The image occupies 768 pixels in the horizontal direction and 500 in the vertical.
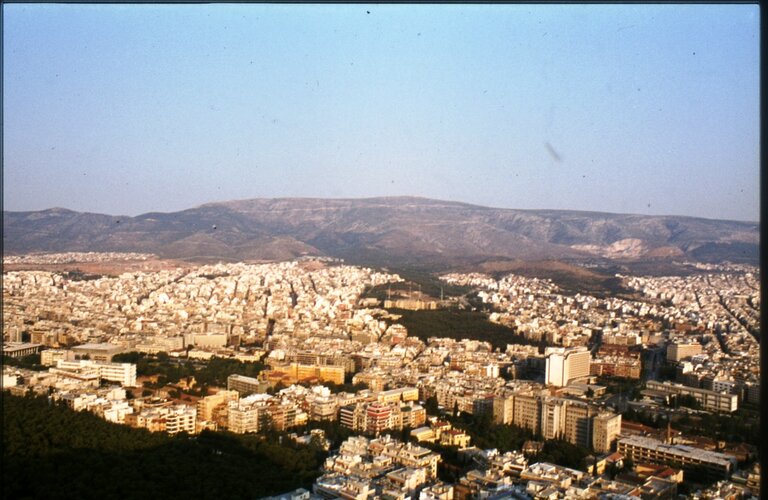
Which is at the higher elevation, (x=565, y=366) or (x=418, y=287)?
(x=418, y=287)

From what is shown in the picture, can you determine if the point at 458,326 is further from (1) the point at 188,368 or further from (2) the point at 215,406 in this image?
(2) the point at 215,406

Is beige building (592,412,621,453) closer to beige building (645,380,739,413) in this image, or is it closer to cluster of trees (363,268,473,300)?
beige building (645,380,739,413)

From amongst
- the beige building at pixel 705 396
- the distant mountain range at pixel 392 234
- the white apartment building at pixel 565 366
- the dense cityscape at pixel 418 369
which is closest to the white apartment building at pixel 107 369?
the dense cityscape at pixel 418 369

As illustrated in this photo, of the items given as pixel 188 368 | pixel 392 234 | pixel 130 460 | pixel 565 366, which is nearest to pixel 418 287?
pixel 392 234

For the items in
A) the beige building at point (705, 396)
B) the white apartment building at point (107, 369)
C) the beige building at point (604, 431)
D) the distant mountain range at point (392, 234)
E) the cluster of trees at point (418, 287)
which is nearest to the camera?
the beige building at point (604, 431)

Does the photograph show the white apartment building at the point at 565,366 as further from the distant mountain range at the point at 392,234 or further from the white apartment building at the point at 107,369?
the white apartment building at the point at 107,369

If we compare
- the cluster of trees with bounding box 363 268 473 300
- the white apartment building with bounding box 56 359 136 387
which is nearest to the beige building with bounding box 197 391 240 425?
the white apartment building with bounding box 56 359 136 387

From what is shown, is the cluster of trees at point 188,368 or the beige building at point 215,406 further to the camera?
the cluster of trees at point 188,368

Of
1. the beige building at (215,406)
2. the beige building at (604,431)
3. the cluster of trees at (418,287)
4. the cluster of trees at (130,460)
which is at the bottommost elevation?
the beige building at (604,431)
